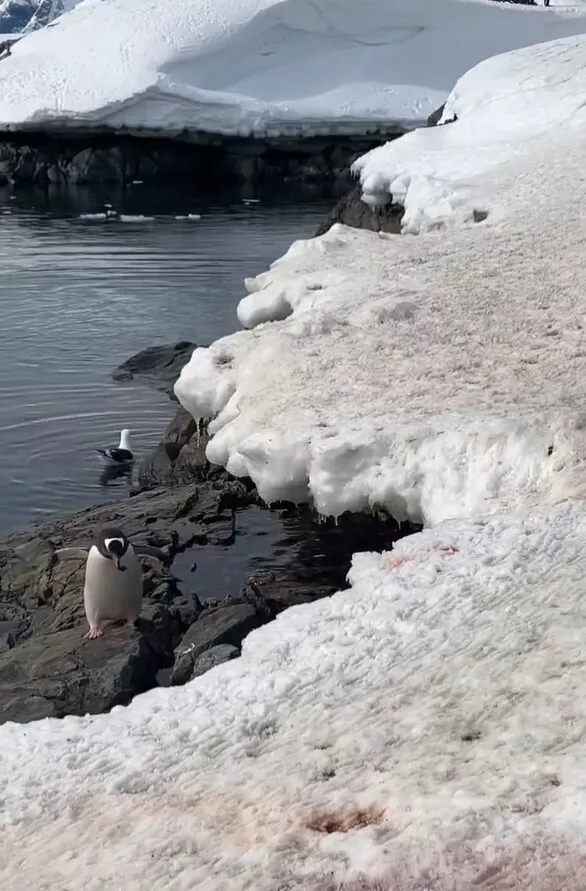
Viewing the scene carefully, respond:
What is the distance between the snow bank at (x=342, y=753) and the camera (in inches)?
127

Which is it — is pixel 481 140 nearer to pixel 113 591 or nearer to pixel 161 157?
pixel 113 591

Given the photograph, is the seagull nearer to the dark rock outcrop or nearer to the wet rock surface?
the dark rock outcrop

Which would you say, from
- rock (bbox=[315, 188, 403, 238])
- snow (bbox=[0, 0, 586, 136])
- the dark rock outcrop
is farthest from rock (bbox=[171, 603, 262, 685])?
the dark rock outcrop

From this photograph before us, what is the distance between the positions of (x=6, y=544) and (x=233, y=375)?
2270 millimetres

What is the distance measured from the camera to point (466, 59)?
43.6 m

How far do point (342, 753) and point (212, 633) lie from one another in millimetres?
2717

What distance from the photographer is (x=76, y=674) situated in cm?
625

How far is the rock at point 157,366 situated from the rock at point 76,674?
7.37m

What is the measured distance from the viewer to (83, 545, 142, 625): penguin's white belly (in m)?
6.82

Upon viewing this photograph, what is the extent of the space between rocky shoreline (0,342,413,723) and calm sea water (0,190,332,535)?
3.62ft

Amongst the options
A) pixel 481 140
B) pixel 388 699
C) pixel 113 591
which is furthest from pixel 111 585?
pixel 481 140

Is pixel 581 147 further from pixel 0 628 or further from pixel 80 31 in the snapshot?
pixel 80 31

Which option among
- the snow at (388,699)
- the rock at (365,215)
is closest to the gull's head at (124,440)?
the snow at (388,699)

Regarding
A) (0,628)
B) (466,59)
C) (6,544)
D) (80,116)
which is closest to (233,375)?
(6,544)
